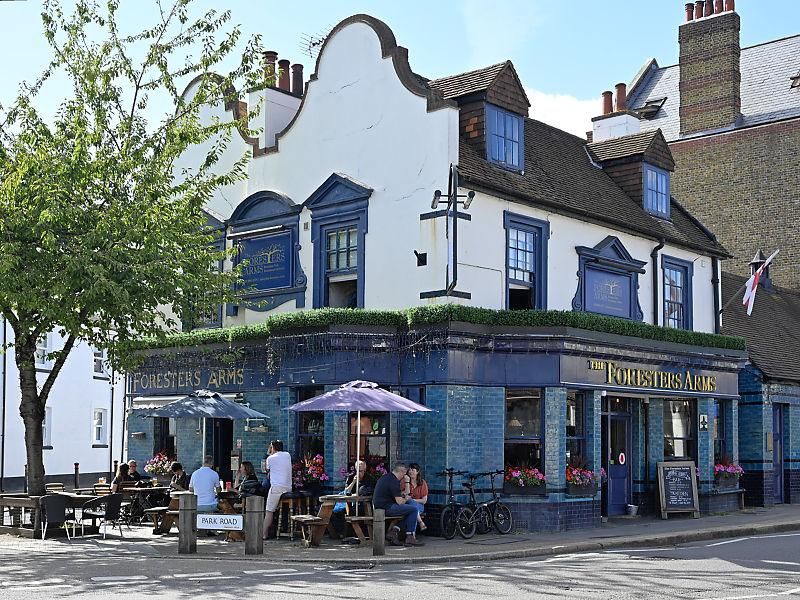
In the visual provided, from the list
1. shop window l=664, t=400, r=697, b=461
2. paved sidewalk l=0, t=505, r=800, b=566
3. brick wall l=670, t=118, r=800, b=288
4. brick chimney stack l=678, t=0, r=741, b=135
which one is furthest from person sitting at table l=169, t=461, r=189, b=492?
brick chimney stack l=678, t=0, r=741, b=135

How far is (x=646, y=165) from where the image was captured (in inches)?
1037

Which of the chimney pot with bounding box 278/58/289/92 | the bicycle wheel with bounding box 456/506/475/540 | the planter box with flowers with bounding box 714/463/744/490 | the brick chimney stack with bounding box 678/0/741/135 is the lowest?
the bicycle wheel with bounding box 456/506/475/540

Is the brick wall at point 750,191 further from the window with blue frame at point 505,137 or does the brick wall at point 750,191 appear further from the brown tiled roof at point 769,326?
the window with blue frame at point 505,137

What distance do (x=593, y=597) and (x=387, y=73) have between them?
40.6 ft

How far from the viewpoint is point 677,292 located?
26344mm

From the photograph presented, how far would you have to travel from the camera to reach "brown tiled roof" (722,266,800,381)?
2861 cm

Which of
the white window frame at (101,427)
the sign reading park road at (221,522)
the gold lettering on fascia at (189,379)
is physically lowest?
the sign reading park road at (221,522)

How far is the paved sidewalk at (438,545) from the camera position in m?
16.4

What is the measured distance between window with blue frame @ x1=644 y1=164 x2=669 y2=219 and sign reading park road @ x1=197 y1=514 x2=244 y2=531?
45.0 ft

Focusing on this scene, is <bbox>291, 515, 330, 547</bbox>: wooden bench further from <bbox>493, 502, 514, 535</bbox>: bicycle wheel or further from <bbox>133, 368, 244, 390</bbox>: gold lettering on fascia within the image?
<bbox>133, 368, 244, 390</bbox>: gold lettering on fascia

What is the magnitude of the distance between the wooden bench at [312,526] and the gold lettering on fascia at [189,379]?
5468 mm

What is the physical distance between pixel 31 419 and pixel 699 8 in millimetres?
27181

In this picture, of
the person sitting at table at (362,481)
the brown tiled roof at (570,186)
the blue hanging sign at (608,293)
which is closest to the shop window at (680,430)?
the blue hanging sign at (608,293)

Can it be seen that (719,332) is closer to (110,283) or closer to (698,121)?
(698,121)
